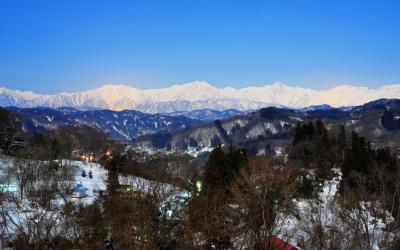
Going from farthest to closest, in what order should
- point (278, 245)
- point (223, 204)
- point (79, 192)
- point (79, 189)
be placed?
point (79, 189) → point (79, 192) → point (223, 204) → point (278, 245)

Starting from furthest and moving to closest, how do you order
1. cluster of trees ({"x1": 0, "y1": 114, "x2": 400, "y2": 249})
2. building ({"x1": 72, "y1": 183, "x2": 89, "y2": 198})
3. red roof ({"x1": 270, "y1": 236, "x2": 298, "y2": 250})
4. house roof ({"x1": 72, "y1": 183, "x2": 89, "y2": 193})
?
house roof ({"x1": 72, "y1": 183, "x2": 89, "y2": 193}) → building ({"x1": 72, "y1": 183, "x2": 89, "y2": 198}) → red roof ({"x1": 270, "y1": 236, "x2": 298, "y2": 250}) → cluster of trees ({"x1": 0, "y1": 114, "x2": 400, "y2": 249})

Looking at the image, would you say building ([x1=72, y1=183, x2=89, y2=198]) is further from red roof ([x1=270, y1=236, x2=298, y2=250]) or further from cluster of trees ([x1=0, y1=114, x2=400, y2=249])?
red roof ([x1=270, y1=236, x2=298, y2=250])

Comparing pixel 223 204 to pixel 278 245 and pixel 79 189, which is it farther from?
pixel 79 189

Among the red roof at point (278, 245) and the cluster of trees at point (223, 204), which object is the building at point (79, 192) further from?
the red roof at point (278, 245)

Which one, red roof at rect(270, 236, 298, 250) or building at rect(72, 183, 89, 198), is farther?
building at rect(72, 183, 89, 198)

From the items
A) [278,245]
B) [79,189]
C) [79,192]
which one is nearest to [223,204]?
[278,245]

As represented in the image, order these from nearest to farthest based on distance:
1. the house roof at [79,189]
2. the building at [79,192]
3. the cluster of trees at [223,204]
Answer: the cluster of trees at [223,204]
the building at [79,192]
the house roof at [79,189]

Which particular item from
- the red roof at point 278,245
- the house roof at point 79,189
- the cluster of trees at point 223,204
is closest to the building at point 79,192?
the house roof at point 79,189

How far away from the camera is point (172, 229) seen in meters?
29.8

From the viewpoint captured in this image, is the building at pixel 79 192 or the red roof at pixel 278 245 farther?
the building at pixel 79 192

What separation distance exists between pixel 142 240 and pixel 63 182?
51.5 metres

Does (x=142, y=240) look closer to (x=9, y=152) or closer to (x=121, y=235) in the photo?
(x=121, y=235)

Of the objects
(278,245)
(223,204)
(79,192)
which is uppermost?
(223,204)

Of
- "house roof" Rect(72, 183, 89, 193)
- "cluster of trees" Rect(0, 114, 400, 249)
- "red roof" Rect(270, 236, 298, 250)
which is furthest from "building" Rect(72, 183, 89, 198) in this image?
"red roof" Rect(270, 236, 298, 250)
